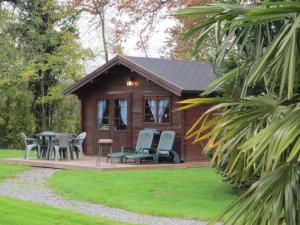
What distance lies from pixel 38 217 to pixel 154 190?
4147 mm

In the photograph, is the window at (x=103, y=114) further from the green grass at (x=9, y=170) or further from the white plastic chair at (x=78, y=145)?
the green grass at (x=9, y=170)

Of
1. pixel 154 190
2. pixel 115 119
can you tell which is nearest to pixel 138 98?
pixel 115 119

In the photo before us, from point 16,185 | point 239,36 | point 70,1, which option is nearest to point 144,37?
point 70,1

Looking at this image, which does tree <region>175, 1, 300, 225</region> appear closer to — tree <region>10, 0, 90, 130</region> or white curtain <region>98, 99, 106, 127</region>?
white curtain <region>98, 99, 106, 127</region>

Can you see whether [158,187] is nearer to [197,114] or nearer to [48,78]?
[197,114]

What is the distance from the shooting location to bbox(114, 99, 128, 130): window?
1994 centimetres

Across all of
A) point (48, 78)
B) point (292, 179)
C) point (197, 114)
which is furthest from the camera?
point (48, 78)

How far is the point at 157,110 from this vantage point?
62.1 feet

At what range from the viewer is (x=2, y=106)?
30953 mm

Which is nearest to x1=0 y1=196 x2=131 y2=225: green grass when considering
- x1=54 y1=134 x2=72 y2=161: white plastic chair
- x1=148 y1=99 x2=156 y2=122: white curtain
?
x1=54 y1=134 x2=72 y2=161: white plastic chair

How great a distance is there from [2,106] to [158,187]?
802 inches

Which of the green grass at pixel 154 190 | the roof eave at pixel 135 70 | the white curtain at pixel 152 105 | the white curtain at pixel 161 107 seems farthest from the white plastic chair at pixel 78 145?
the green grass at pixel 154 190

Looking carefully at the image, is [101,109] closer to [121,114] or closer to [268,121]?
[121,114]

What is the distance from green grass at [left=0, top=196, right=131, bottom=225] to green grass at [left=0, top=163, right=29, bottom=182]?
232 inches
